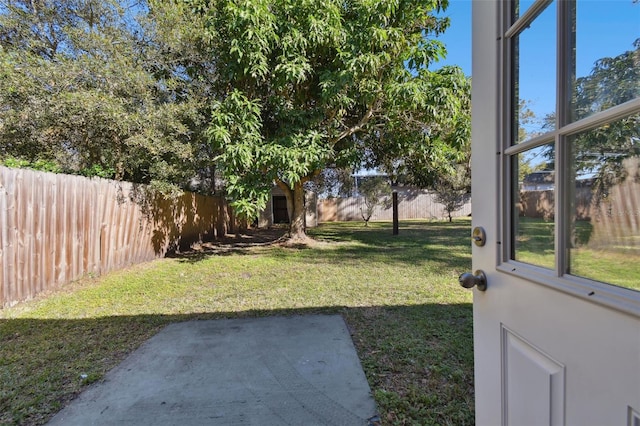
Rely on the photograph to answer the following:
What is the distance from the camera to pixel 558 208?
3.21ft

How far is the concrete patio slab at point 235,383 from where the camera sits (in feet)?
6.66

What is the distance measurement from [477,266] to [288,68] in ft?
17.9

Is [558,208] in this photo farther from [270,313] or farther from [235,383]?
[270,313]

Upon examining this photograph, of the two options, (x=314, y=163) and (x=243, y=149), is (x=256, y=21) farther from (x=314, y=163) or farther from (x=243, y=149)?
(x=314, y=163)

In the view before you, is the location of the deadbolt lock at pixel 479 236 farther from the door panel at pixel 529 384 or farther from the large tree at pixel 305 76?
the large tree at pixel 305 76

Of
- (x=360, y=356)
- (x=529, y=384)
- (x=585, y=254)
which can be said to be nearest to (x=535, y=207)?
(x=585, y=254)

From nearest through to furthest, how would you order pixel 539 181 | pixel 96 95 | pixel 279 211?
pixel 539 181
pixel 96 95
pixel 279 211

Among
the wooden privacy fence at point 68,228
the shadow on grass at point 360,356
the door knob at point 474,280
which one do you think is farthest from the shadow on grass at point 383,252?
the door knob at point 474,280

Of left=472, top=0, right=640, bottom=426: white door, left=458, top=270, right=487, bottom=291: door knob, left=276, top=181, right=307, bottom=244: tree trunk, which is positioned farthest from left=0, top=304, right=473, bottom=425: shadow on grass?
left=276, top=181, right=307, bottom=244: tree trunk

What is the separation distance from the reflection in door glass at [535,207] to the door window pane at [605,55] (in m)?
0.17

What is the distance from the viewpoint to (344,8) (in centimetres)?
681

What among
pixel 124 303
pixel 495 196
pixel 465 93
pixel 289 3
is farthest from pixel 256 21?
pixel 495 196

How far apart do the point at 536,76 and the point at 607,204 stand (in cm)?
49

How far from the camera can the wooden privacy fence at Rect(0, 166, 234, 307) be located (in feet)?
12.5
